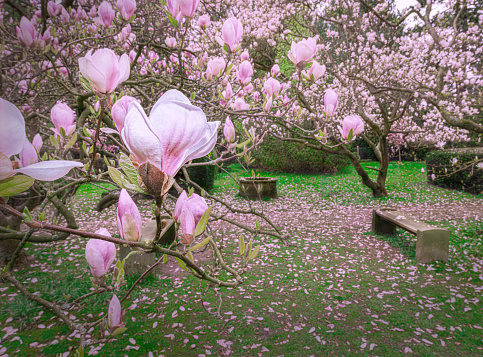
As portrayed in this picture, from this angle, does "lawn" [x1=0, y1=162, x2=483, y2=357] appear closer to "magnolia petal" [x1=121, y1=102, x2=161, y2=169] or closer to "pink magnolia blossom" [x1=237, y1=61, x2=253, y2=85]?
"magnolia petal" [x1=121, y1=102, x2=161, y2=169]

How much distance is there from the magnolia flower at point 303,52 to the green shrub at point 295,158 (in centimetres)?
1082

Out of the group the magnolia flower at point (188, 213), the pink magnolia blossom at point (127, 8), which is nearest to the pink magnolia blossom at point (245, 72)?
the pink magnolia blossom at point (127, 8)

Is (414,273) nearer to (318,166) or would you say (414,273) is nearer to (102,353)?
Result: (102,353)

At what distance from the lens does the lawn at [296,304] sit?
2404mm

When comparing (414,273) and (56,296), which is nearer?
(56,296)

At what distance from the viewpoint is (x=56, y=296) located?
9.87ft

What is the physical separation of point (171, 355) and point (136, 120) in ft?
8.08

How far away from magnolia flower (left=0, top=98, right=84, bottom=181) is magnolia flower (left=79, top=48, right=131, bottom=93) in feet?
0.82

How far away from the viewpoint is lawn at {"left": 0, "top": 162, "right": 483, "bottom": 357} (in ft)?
7.89

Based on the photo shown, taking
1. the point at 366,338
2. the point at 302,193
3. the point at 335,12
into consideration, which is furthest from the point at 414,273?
the point at 335,12

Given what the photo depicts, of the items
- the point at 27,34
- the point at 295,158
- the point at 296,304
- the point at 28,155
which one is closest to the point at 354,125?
the point at 28,155

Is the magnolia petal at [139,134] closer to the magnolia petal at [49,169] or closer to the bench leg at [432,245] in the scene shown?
the magnolia petal at [49,169]

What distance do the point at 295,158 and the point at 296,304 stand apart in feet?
32.6

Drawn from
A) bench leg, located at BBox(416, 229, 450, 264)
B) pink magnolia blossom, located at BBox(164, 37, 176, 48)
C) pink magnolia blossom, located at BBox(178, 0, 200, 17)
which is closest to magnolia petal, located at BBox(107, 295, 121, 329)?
pink magnolia blossom, located at BBox(178, 0, 200, 17)
